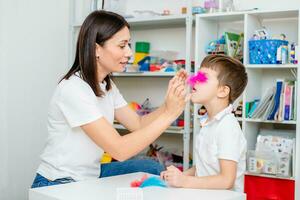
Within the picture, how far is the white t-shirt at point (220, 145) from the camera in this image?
5.76ft

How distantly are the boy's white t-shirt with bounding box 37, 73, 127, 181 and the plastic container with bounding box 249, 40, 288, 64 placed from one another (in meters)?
1.26

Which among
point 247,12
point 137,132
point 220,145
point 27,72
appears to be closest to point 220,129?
point 220,145

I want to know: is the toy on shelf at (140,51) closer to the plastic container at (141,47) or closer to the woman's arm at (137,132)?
the plastic container at (141,47)

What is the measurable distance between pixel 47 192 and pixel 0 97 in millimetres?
1959

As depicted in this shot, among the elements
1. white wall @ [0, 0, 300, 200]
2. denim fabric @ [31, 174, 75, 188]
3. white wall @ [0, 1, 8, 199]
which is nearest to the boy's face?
denim fabric @ [31, 174, 75, 188]

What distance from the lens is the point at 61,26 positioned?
150 inches

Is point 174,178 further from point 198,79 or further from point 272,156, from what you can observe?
point 272,156

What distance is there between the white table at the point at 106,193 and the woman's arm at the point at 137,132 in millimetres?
226

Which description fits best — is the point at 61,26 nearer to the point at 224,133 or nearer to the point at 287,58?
the point at 287,58

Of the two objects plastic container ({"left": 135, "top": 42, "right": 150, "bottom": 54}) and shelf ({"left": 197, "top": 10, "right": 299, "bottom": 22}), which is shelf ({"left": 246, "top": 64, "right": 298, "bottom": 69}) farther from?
plastic container ({"left": 135, "top": 42, "right": 150, "bottom": 54})

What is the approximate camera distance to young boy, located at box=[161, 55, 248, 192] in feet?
5.69

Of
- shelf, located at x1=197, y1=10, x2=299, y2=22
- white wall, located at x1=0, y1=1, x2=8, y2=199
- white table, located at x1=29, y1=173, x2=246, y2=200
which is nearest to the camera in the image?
white table, located at x1=29, y1=173, x2=246, y2=200

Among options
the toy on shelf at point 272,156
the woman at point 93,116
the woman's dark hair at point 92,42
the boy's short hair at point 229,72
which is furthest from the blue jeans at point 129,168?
the toy on shelf at point 272,156

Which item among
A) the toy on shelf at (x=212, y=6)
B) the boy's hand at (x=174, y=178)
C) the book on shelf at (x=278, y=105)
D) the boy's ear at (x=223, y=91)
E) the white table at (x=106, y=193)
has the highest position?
the toy on shelf at (x=212, y=6)
